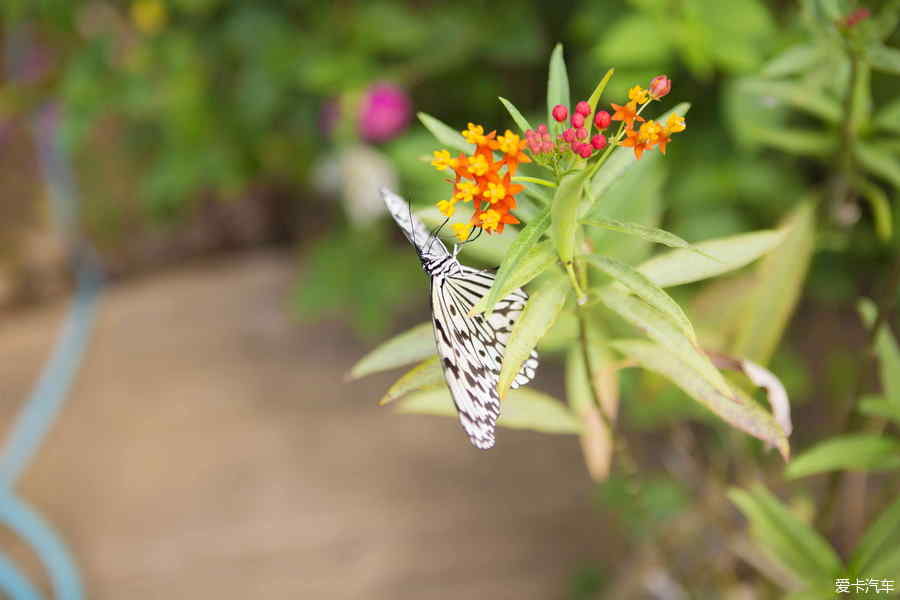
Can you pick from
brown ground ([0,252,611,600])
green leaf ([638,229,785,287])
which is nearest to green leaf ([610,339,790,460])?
green leaf ([638,229,785,287])

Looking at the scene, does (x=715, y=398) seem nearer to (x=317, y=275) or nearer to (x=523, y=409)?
(x=523, y=409)

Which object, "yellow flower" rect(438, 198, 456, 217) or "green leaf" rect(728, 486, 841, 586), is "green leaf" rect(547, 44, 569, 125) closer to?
"yellow flower" rect(438, 198, 456, 217)

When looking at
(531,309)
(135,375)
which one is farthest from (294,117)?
(531,309)

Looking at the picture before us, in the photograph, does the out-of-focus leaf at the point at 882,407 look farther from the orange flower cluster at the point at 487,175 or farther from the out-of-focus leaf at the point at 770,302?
the orange flower cluster at the point at 487,175

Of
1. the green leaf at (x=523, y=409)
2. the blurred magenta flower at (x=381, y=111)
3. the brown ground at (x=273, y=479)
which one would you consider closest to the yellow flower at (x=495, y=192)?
the green leaf at (x=523, y=409)

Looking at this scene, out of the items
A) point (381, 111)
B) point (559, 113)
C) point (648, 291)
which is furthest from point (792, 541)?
point (381, 111)
